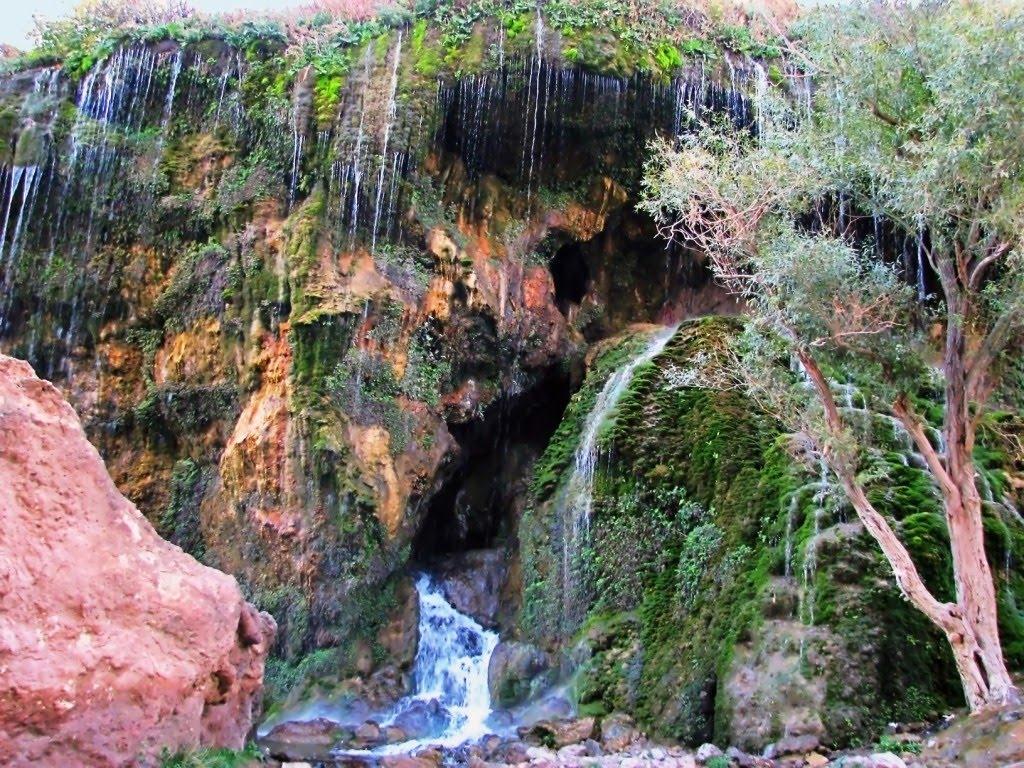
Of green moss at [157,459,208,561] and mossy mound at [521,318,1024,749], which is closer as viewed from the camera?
mossy mound at [521,318,1024,749]

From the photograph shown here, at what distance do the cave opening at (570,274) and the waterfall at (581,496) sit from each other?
192 inches

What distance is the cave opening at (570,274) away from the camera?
21312 mm

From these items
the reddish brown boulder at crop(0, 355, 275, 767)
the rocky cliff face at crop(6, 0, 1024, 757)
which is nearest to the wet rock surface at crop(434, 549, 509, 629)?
the rocky cliff face at crop(6, 0, 1024, 757)

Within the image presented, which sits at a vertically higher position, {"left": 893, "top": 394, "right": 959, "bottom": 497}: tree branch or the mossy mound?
{"left": 893, "top": 394, "right": 959, "bottom": 497}: tree branch

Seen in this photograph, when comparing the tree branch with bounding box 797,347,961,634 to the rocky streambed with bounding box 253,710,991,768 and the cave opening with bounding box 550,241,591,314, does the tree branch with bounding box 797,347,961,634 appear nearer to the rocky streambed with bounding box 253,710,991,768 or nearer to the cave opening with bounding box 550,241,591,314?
the rocky streambed with bounding box 253,710,991,768

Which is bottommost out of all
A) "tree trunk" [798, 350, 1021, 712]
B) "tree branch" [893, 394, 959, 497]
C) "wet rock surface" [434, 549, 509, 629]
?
"wet rock surface" [434, 549, 509, 629]

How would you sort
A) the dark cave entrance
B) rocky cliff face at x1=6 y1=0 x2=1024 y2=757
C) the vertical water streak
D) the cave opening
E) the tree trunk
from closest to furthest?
the tree trunk
rocky cliff face at x1=6 y1=0 x2=1024 y2=757
the vertical water streak
the dark cave entrance
the cave opening

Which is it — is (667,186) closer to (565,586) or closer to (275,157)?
(565,586)

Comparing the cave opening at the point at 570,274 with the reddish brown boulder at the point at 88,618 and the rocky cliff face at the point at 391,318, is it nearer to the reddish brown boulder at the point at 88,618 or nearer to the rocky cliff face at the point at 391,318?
the rocky cliff face at the point at 391,318

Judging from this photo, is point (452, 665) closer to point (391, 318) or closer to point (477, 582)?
point (477, 582)

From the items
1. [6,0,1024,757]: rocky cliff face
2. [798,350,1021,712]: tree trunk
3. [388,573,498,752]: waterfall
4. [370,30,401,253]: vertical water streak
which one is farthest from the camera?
[370,30,401,253]: vertical water streak

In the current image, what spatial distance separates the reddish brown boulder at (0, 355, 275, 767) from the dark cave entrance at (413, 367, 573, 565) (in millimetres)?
9868

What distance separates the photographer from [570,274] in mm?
21531

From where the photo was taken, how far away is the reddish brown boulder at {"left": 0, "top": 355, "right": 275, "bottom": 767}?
6.71 metres
